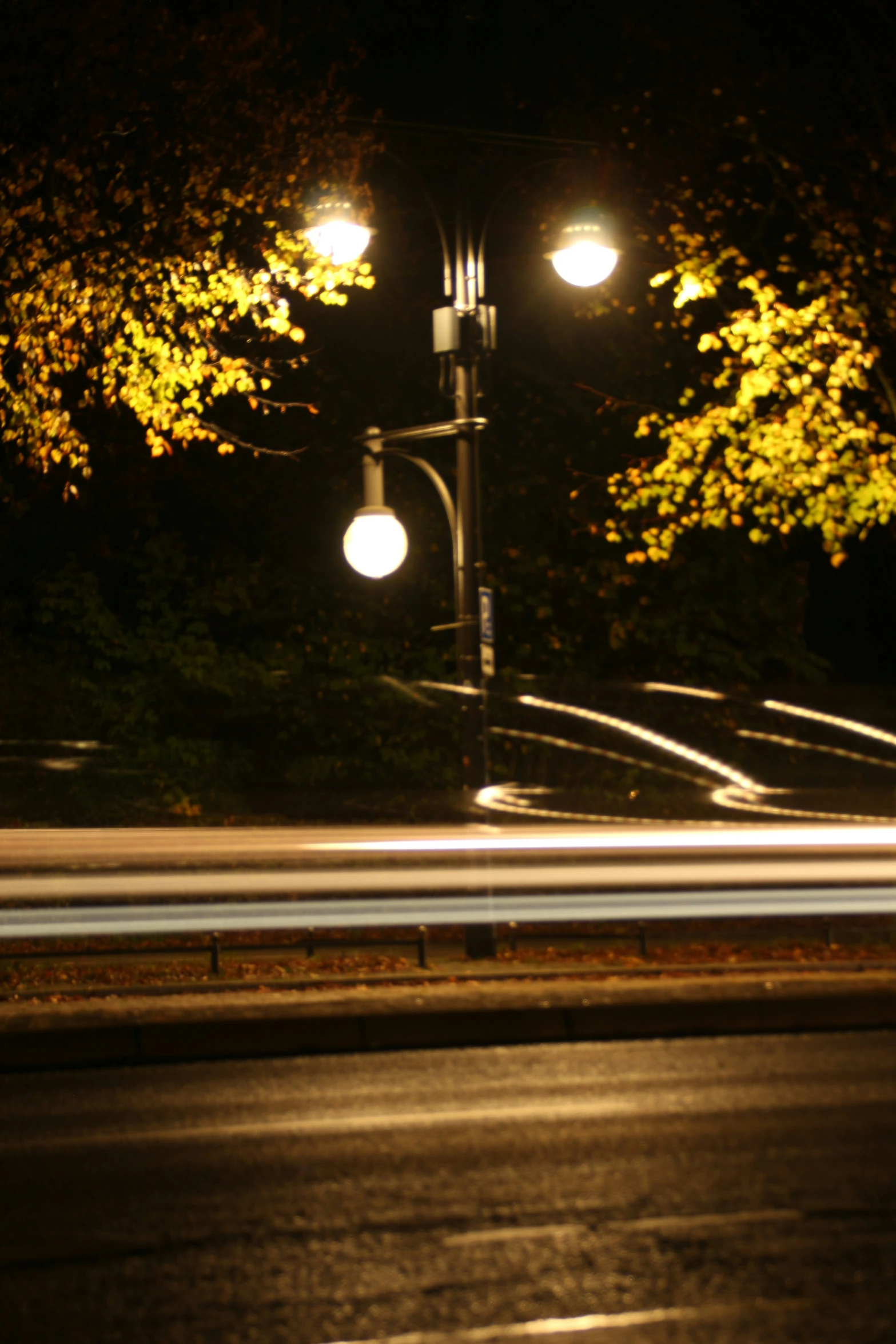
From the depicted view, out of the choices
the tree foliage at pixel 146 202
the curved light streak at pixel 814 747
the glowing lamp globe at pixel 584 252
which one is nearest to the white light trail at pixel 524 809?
the curved light streak at pixel 814 747

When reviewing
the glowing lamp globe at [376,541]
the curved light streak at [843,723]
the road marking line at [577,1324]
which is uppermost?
the glowing lamp globe at [376,541]

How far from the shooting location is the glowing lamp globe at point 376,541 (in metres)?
14.3

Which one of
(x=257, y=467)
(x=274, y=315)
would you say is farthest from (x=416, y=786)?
(x=274, y=315)

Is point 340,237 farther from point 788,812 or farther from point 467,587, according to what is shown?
point 788,812

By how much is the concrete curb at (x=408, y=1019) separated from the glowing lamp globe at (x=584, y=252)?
6044mm

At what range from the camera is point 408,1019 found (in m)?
10.4

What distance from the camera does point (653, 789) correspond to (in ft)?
54.6

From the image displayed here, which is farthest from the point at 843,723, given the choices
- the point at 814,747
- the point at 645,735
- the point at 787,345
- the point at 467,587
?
the point at 467,587

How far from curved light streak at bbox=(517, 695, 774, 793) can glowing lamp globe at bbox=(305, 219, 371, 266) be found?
613 cm

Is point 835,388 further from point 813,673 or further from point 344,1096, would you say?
point 813,673

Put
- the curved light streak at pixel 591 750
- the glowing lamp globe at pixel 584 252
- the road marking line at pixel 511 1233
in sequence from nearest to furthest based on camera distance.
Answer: the road marking line at pixel 511 1233, the glowing lamp globe at pixel 584 252, the curved light streak at pixel 591 750

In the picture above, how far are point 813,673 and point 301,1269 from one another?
2035 centimetres

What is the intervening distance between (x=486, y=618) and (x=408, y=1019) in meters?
4.52

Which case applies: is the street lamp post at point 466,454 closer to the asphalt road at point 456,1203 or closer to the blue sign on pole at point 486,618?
the blue sign on pole at point 486,618
